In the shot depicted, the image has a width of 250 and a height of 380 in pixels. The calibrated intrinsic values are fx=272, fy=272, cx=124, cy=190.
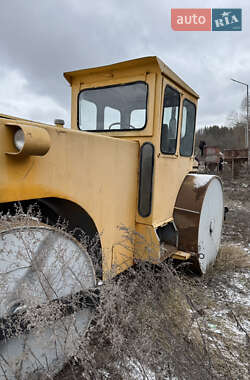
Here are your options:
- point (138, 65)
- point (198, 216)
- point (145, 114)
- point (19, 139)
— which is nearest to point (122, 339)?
point (19, 139)

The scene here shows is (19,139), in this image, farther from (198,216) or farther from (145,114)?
(198,216)

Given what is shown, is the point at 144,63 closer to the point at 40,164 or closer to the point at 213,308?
the point at 40,164

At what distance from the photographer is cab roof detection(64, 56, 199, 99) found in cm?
255

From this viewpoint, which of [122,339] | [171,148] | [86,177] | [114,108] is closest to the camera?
[122,339]

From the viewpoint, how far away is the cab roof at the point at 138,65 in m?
2.55

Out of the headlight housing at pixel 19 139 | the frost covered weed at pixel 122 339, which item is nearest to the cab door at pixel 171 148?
the frost covered weed at pixel 122 339

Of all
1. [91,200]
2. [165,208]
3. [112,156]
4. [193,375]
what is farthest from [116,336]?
[165,208]

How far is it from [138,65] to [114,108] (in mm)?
508

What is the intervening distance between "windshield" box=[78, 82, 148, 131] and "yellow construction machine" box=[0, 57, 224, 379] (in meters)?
0.01

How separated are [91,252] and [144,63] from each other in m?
1.83

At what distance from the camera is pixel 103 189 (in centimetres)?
218

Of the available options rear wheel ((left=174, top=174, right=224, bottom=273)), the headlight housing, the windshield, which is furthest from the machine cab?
the headlight housing

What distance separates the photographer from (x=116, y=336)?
5.92ft

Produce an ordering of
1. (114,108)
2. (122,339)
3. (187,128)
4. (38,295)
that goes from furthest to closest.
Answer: (187,128)
(114,108)
(122,339)
(38,295)
